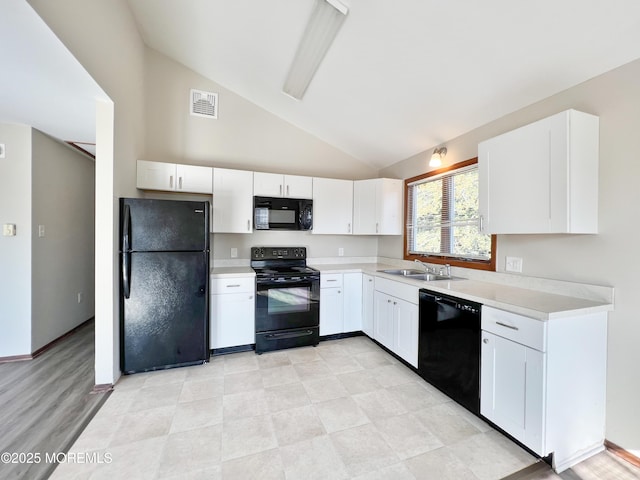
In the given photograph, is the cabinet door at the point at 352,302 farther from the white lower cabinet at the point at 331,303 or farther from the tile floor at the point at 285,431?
the tile floor at the point at 285,431

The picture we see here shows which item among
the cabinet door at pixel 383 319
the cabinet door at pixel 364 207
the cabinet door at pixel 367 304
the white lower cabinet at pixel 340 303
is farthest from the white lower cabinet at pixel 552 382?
the cabinet door at pixel 364 207

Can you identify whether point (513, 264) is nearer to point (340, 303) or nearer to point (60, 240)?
point (340, 303)

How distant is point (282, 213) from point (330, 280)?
1.05 meters

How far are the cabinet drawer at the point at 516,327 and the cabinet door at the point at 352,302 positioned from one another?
67.9 inches

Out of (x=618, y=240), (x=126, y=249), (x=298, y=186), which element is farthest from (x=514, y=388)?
(x=126, y=249)

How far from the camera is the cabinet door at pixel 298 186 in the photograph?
3.39 meters

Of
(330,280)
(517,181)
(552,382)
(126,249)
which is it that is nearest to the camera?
(552,382)

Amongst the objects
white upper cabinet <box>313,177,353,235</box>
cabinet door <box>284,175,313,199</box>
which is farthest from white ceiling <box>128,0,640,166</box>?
cabinet door <box>284,175,313,199</box>

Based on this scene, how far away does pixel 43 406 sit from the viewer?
2.02 m

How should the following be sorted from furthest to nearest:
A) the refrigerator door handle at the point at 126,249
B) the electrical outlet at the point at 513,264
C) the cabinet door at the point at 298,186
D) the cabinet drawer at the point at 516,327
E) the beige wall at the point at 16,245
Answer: the cabinet door at the point at 298,186 → the beige wall at the point at 16,245 → the refrigerator door handle at the point at 126,249 → the electrical outlet at the point at 513,264 → the cabinet drawer at the point at 516,327

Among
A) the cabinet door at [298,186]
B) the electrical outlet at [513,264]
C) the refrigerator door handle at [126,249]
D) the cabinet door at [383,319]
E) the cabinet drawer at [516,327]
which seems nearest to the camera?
the cabinet drawer at [516,327]

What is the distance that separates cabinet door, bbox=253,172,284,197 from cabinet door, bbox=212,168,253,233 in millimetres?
63

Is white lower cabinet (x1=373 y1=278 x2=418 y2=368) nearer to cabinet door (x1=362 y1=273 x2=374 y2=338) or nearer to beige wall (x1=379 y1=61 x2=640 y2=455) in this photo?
cabinet door (x1=362 y1=273 x2=374 y2=338)

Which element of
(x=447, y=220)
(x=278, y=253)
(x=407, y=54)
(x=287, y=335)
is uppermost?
(x=407, y=54)
